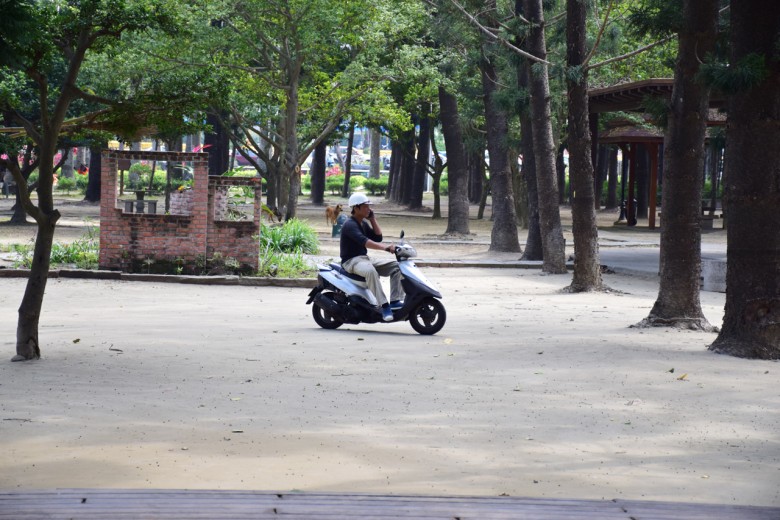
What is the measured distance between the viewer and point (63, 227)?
3228 centimetres

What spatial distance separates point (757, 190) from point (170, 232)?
1096 centimetres

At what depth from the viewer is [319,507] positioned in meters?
5.09

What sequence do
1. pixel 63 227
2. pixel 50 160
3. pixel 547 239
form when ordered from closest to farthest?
pixel 50 160
pixel 547 239
pixel 63 227

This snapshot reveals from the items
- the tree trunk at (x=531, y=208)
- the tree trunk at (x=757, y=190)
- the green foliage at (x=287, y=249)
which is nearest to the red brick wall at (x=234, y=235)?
the green foliage at (x=287, y=249)

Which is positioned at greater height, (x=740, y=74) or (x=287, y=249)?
(x=740, y=74)

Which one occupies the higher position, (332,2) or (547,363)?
(332,2)

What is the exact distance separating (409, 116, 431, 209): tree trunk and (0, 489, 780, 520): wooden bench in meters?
42.0

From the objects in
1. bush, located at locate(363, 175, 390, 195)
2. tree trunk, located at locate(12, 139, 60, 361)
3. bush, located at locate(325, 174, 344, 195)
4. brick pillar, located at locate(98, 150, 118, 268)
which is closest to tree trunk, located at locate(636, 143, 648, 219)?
bush, located at locate(363, 175, 390, 195)

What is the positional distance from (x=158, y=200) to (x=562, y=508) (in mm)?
16280

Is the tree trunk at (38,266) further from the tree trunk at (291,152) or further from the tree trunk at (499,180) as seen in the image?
the tree trunk at (291,152)

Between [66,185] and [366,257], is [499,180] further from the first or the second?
[66,185]

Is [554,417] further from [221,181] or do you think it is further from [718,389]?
[221,181]

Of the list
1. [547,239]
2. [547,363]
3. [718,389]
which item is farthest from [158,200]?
[718,389]

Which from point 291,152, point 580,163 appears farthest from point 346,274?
point 291,152
